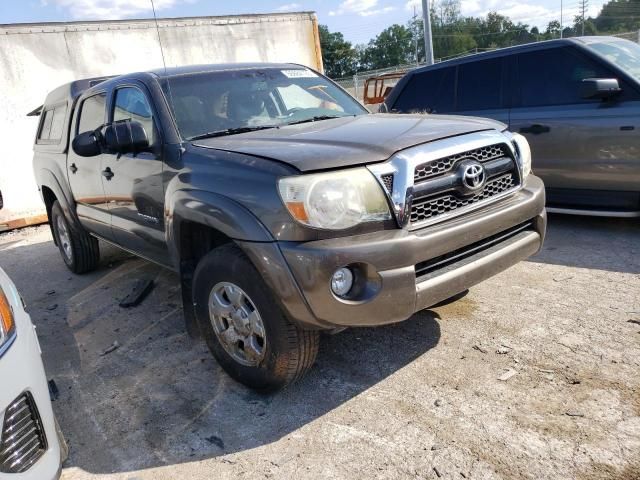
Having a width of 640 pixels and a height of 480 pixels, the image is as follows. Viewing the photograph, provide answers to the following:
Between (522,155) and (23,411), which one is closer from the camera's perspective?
(23,411)

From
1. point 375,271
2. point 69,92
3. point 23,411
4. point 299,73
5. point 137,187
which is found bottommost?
point 23,411

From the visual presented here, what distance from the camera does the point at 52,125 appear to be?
571 centimetres

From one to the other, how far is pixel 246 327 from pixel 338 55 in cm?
7798

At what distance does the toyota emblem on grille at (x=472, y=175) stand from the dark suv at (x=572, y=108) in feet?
7.13

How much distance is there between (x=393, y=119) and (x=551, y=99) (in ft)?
9.06

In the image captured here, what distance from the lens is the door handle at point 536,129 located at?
17.2 ft

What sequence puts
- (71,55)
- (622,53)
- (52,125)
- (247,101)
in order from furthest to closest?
(71,55) → (52,125) → (622,53) → (247,101)

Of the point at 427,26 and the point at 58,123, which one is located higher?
the point at 427,26

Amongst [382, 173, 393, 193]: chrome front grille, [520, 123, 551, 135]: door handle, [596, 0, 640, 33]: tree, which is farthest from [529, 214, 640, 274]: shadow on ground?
[596, 0, 640, 33]: tree

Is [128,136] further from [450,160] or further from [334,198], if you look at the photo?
[450,160]

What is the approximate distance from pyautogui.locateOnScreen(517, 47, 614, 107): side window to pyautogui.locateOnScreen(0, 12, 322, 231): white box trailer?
7100mm

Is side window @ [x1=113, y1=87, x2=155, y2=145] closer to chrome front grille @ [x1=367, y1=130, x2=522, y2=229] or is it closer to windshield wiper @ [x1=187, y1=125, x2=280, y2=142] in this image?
windshield wiper @ [x1=187, y1=125, x2=280, y2=142]

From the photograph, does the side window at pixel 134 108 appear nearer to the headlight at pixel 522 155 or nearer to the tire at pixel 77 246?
the tire at pixel 77 246

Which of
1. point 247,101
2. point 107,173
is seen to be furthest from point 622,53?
point 107,173
